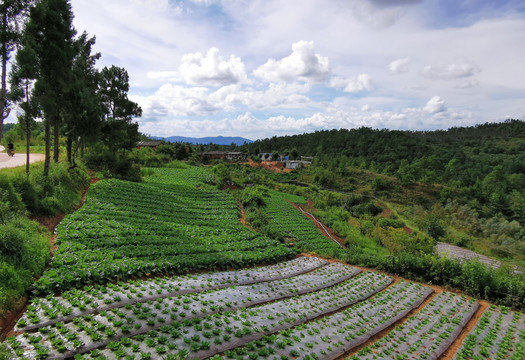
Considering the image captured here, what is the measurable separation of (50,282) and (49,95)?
13679 mm

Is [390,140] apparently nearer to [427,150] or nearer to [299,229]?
[427,150]

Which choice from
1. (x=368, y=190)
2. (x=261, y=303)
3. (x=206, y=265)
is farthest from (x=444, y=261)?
(x=368, y=190)

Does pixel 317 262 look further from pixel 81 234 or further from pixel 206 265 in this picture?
pixel 81 234

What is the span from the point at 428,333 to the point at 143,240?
16203mm

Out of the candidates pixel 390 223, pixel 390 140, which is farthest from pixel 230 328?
pixel 390 140

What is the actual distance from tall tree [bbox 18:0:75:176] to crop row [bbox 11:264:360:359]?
14.8 metres

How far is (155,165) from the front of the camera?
55.4 metres

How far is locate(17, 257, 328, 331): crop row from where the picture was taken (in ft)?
27.8

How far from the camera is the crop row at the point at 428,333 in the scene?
10.8 meters

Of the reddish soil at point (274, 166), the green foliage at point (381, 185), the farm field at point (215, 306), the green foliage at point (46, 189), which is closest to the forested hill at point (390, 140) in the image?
the reddish soil at point (274, 166)

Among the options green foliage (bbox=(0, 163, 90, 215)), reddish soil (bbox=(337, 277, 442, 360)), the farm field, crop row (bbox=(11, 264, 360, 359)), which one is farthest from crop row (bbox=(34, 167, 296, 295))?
reddish soil (bbox=(337, 277, 442, 360))

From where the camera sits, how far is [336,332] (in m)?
11.4

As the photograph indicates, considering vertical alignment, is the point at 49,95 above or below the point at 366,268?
above

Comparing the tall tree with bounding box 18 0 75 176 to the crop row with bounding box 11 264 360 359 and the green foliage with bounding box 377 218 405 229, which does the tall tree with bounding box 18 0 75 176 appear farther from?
the green foliage with bounding box 377 218 405 229
